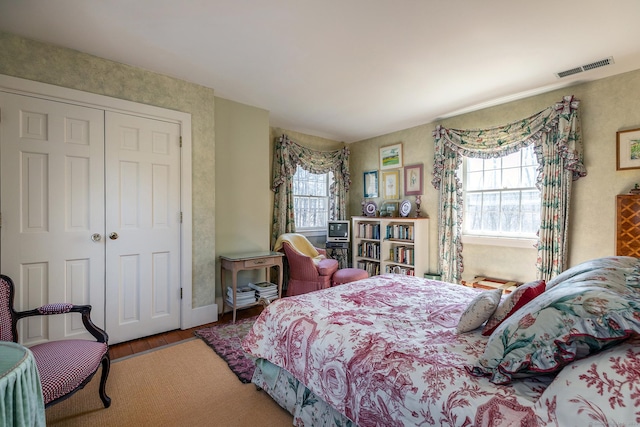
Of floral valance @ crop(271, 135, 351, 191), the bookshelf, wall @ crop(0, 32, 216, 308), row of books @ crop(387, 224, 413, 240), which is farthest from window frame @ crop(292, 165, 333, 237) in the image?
wall @ crop(0, 32, 216, 308)

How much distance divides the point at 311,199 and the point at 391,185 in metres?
1.44

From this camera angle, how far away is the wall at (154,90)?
227 cm

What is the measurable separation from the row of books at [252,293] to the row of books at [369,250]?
1.91 meters

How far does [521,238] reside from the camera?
345 cm

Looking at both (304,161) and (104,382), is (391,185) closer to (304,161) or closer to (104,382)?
(304,161)

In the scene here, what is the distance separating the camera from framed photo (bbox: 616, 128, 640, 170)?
2.68 metres

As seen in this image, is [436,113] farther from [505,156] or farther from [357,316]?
[357,316]

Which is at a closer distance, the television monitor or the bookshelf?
the bookshelf

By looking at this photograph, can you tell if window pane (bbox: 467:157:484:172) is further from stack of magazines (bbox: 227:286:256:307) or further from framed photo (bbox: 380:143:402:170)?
stack of magazines (bbox: 227:286:256:307)

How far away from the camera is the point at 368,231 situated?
488 centimetres

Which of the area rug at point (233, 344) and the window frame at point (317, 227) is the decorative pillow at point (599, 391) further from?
the window frame at point (317, 227)

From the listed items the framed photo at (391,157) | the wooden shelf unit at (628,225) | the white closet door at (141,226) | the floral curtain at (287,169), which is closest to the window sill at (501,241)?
the wooden shelf unit at (628,225)

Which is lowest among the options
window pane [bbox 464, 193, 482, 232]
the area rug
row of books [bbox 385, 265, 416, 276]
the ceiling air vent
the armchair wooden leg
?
the area rug

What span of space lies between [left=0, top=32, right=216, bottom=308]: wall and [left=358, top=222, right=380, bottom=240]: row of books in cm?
260
